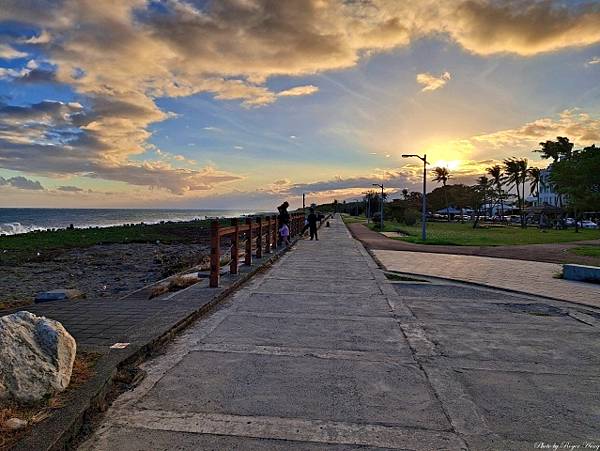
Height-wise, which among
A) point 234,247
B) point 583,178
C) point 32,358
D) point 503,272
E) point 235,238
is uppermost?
point 583,178

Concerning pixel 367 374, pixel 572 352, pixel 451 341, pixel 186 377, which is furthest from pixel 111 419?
pixel 572 352

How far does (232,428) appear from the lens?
3104 millimetres

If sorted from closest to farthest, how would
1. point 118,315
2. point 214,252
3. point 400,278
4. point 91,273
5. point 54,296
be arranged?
1. point 118,315
2. point 54,296
3. point 214,252
4. point 400,278
5. point 91,273

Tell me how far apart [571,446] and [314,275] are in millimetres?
8008

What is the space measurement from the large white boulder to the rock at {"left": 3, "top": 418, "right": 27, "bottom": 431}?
243 millimetres

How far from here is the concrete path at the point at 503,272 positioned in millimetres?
9062

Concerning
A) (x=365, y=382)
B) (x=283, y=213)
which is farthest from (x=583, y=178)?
(x=365, y=382)

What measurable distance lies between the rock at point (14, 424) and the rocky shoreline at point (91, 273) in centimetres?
728

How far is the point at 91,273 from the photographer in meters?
16.2

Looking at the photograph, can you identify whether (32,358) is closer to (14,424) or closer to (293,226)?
(14,424)

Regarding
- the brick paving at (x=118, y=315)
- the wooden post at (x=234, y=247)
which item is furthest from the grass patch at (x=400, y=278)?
the brick paving at (x=118, y=315)

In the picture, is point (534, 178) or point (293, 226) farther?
point (534, 178)

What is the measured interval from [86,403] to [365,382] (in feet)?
7.62

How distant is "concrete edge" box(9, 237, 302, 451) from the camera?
2727 millimetres
